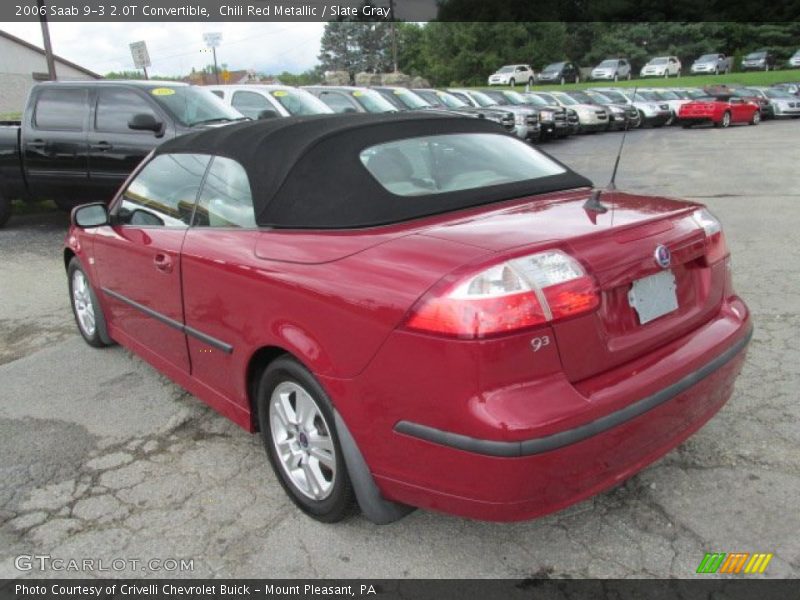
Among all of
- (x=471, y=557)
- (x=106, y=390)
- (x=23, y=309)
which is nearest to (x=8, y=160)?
(x=23, y=309)

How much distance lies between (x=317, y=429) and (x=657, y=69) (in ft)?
151

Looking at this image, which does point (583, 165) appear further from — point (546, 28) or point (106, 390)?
point (546, 28)

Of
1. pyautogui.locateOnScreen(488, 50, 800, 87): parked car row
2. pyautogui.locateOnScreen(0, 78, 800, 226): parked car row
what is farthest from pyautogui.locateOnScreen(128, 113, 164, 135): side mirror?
pyautogui.locateOnScreen(488, 50, 800, 87): parked car row

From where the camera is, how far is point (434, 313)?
2.05m

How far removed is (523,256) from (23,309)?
5300 mm

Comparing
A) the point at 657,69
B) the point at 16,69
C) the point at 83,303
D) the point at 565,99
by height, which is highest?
the point at 16,69

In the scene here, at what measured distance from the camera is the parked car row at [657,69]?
43.8 metres

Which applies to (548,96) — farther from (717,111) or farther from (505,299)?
(505,299)

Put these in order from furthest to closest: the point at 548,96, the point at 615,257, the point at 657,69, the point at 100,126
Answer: the point at 657,69 → the point at 548,96 → the point at 100,126 → the point at 615,257

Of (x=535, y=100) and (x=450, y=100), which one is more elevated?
(x=450, y=100)

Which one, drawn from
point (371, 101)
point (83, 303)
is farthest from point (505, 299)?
point (371, 101)

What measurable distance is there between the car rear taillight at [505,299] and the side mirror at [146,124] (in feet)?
21.8

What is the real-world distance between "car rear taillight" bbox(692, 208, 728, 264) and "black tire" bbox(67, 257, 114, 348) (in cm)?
361

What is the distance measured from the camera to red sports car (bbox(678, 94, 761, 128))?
25.6 m
